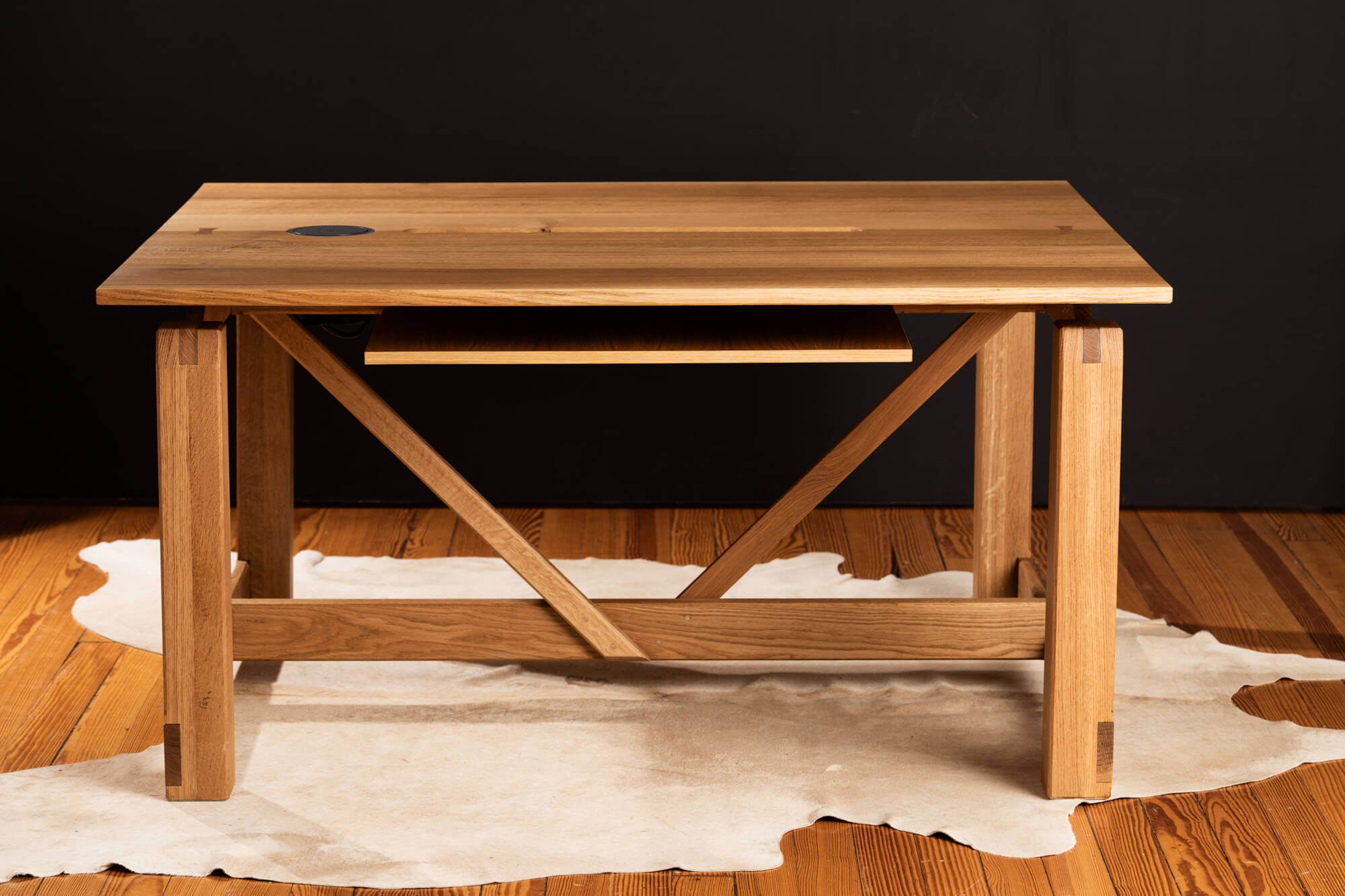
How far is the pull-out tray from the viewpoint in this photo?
6.81ft

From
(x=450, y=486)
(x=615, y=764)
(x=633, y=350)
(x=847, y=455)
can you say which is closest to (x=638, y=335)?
(x=633, y=350)

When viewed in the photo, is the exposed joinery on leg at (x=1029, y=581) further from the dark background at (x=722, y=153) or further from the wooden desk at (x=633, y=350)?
the dark background at (x=722, y=153)

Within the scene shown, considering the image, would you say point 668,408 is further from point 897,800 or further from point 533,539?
point 897,800

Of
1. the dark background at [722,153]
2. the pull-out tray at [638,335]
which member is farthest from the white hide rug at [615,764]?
the dark background at [722,153]

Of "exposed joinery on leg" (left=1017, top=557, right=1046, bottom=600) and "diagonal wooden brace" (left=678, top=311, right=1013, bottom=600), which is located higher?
"diagonal wooden brace" (left=678, top=311, right=1013, bottom=600)

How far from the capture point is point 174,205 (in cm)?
344

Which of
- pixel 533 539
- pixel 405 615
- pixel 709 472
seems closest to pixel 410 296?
pixel 405 615

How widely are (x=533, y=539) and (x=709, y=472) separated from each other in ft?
1.47

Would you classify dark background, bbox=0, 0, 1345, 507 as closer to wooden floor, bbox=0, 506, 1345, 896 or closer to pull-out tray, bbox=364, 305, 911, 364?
wooden floor, bbox=0, 506, 1345, 896

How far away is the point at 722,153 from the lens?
3.42 metres

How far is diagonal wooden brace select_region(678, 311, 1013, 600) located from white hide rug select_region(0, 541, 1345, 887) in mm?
223

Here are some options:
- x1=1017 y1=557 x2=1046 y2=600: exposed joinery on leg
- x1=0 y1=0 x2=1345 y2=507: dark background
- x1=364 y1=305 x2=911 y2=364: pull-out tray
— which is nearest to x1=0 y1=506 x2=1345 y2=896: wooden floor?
x1=0 y1=0 x2=1345 y2=507: dark background

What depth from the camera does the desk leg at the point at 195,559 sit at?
2090 millimetres

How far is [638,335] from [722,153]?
137cm
